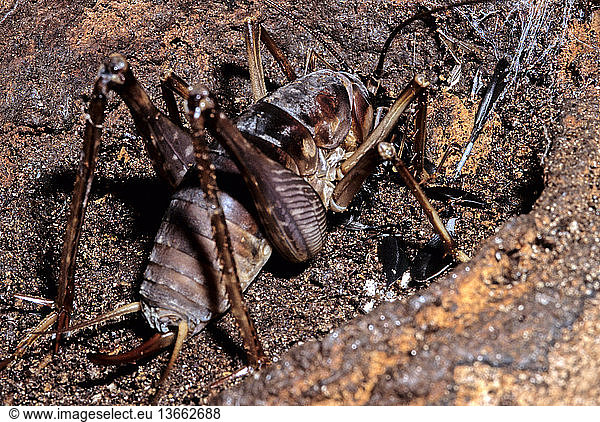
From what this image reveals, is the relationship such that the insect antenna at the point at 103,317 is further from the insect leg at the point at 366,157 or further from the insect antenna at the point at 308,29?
the insect antenna at the point at 308,29

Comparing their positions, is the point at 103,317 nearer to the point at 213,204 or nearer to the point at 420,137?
the point at 213,204

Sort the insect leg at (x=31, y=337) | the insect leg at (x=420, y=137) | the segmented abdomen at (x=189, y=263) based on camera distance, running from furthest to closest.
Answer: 1. the insect leg at (x=420, y=137)
2. the insect leg at (x=31, y=337)
3. the segmented abdomen at (x=189, y=263)

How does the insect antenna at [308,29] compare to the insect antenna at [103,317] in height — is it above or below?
above

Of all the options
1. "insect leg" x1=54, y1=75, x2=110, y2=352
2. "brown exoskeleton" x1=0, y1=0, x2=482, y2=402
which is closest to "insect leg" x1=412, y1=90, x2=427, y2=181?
→ "brown exoskeleton" x1=0, y1=0, x2=482, y2=402

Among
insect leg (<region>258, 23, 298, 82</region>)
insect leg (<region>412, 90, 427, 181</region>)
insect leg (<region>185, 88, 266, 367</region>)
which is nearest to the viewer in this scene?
insect leg (<region>185, 88, 266, 367</region>)

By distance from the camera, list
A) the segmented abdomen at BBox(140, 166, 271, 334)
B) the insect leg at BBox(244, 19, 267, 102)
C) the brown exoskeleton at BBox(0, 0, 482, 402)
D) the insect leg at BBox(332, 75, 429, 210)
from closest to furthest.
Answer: the brown exoskeleton at BBox(0, 0, 482, 402)
the segmented abdomen at BBox(140, 166, 271, 334)
the insect leg at BBox(332, 75, 429, 210)
the insect leg at BBox(244, 19, 267, 102)

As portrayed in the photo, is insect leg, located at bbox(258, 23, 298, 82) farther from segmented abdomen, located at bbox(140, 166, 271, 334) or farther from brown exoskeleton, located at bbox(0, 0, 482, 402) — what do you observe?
segmented abdomen, located at bbox(140, 166, 271, 334)

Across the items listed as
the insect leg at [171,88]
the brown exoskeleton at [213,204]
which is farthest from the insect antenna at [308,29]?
the insect leg at [171,88]
